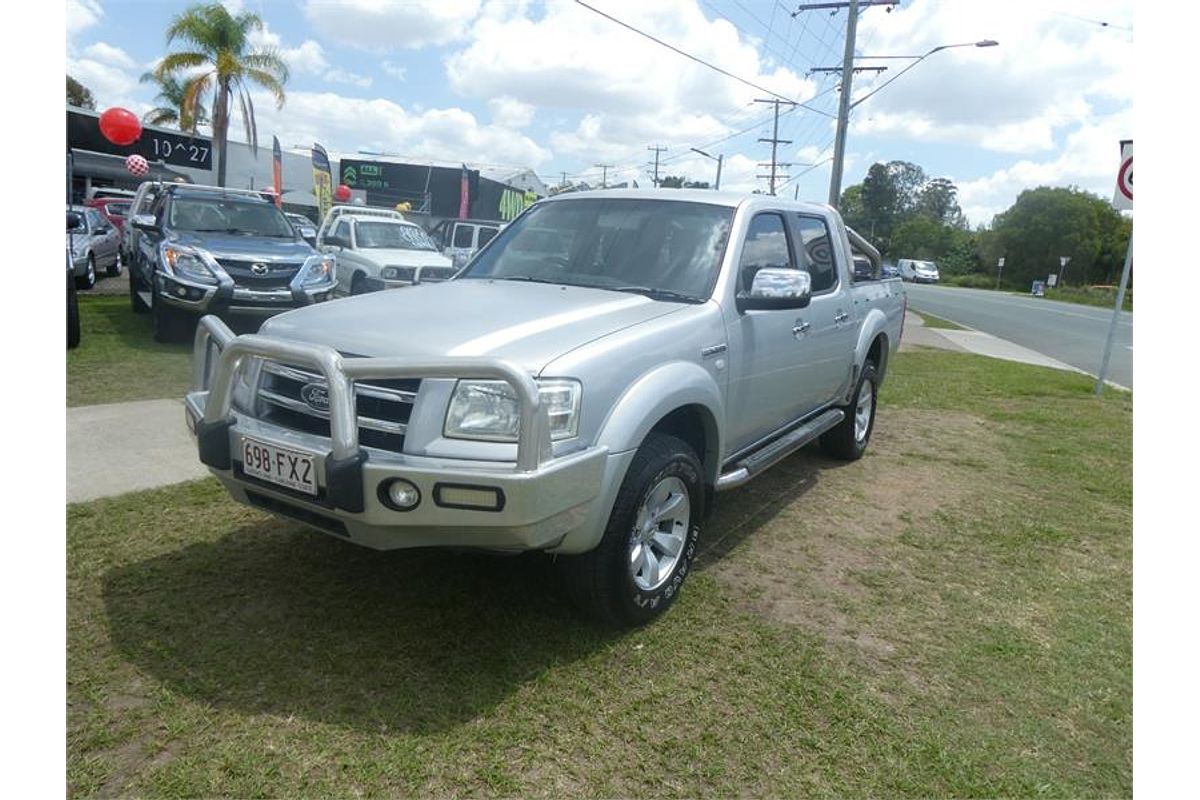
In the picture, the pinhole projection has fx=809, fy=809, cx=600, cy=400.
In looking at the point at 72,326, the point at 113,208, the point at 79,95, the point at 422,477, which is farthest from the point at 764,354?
the point at 79,95

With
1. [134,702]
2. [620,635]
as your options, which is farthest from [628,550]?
[134,702]

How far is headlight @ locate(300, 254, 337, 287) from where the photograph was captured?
31.3ft

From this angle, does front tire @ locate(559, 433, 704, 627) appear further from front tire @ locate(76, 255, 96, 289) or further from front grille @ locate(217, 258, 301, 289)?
front tire @ locate(76, 255, 96, 289)

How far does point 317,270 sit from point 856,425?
21.9ft

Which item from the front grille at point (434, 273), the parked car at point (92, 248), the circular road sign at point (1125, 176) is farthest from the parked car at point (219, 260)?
the circular road sign at point (1125, 176)

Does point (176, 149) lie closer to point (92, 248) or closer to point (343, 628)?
point (92, 248)

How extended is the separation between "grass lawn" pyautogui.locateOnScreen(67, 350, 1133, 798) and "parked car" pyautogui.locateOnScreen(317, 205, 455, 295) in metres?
7.36

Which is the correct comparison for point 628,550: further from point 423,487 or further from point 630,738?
point 423,487

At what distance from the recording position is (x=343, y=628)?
10.7ft

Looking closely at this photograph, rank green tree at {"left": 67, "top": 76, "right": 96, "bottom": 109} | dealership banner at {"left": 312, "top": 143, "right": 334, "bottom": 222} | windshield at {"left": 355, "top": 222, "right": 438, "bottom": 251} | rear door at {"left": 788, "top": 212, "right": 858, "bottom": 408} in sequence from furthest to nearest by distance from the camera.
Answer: green tree at {"left": 67, "top": 76, "right": 96, "bottom": 109}
dealership banner at {"left": 312, "top": 143, "right": 334, "bottom": 222}
windshield at {"left": 355, "top": 222, "right": 438, "bottom": 251}
rear door at {"left": 788, "top": 212, "right": 858, "bottom": 408}

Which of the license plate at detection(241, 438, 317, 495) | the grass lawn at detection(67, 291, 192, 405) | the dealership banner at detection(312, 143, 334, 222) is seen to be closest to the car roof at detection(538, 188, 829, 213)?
the license plate at detection(241, 438, 317, 495)

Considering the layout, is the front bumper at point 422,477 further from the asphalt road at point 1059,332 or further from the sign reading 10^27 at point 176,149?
the sign reading 10^27 at point 176,149

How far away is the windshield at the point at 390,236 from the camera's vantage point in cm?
1289

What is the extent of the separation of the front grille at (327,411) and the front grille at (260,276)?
264 inches
